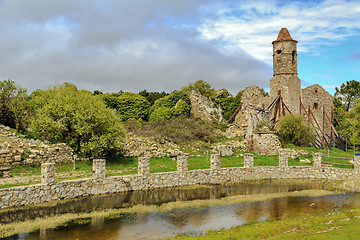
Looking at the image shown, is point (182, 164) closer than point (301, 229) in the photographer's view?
No

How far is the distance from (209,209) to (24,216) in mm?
8817

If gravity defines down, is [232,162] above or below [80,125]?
below

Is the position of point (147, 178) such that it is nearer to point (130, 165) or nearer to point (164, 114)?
point (130, 165)

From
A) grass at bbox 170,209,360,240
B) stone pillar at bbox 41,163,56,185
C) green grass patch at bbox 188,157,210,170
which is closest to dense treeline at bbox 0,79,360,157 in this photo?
green grass patch at bbox 188,157,210,170

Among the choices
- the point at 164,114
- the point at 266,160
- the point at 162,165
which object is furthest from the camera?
the point at 164,114

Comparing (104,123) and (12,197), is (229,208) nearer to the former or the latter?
(12,197)

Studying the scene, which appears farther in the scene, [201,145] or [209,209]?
[201,145]

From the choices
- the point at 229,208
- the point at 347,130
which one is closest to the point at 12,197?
the point at 229,208

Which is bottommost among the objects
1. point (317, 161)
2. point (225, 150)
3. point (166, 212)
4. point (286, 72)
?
point (166, 212)

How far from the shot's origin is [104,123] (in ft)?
84.5

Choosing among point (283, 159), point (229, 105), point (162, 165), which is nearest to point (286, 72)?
point (229, 105)

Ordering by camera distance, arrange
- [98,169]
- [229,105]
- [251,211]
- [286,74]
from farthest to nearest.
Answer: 1. [229,105]
2. [286,74]
3. [98,169]
4. [251,211]

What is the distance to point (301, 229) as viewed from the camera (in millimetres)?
12688

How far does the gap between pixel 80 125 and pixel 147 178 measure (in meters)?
7.43
